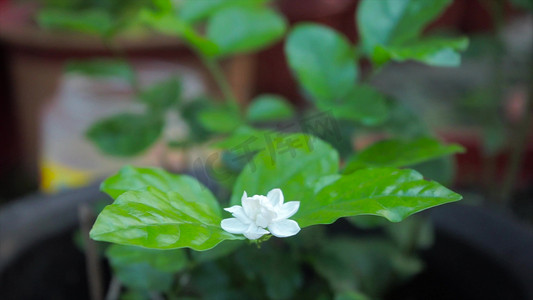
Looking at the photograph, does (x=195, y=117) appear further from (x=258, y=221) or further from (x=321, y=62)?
(x=258, y=221)

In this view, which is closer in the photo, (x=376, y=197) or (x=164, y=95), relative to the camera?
(x=376, y=197)

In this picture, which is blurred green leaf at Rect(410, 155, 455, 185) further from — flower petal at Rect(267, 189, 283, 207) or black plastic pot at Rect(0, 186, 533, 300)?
flower petal at Rect(267, 189, 283, 207)

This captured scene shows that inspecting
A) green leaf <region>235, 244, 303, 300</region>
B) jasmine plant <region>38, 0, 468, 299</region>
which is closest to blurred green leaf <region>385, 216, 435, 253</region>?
jasmine plant <region>38, 0, 468, 299</region>

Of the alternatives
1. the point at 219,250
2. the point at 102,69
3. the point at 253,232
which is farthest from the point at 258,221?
the point at 102,69

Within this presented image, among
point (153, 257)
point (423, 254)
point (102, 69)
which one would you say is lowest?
point (423, 254)

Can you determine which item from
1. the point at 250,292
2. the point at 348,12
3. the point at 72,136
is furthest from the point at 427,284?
the point at 348,12

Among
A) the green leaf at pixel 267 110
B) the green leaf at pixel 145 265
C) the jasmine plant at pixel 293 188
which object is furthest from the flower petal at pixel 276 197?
the green leaf at pixel 267 110
